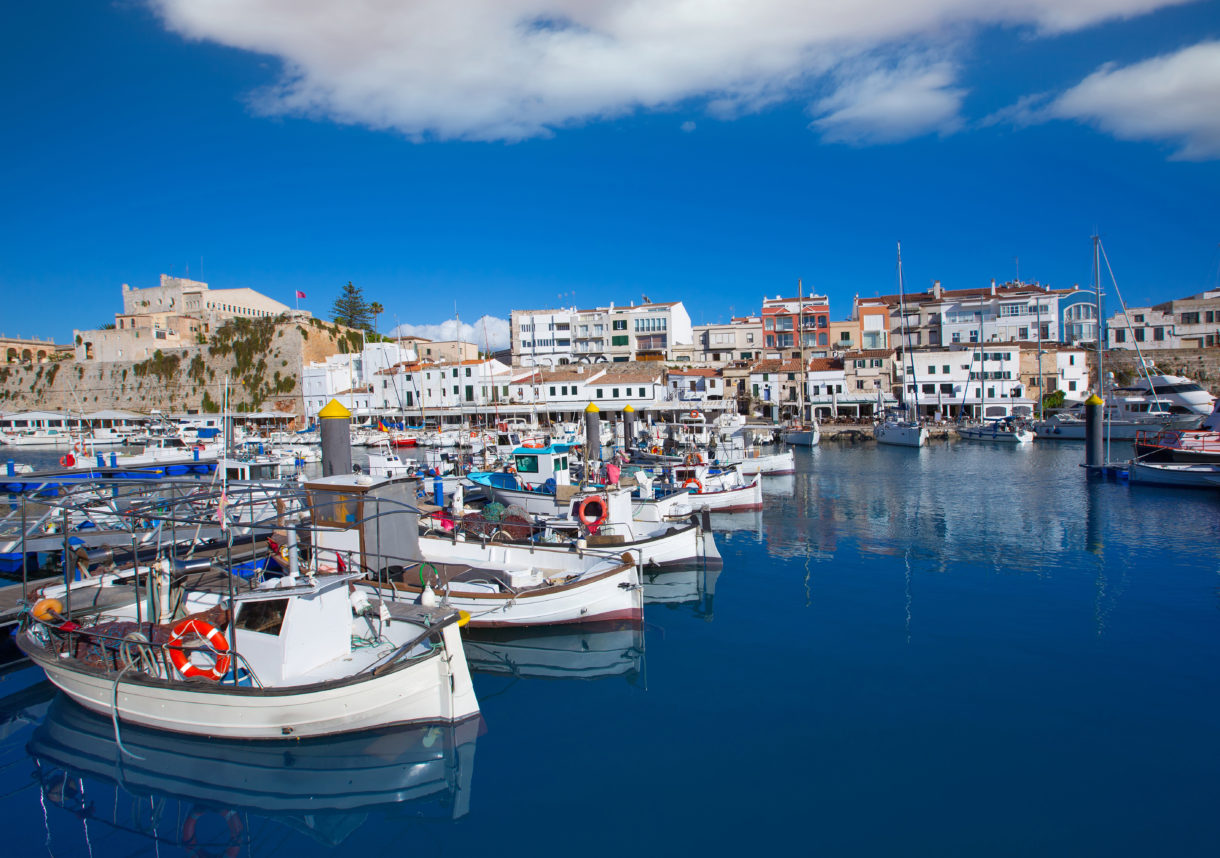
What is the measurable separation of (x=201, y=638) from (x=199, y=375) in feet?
265

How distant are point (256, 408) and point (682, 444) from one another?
5716cm

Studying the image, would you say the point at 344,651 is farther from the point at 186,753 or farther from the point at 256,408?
the point at 256,408

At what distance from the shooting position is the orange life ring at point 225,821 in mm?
7293

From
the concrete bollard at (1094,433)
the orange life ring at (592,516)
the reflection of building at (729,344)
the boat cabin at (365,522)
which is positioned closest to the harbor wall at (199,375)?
the reflection of building at (729,344)

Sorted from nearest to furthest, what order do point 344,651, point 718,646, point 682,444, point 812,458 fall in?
point 344,651
point 718,646
point 682,444
point 812,458

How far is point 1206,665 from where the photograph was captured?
1130 cm

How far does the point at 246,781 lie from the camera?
330 inches

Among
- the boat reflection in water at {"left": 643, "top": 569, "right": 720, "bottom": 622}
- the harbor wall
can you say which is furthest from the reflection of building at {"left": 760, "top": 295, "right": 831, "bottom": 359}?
the boat reflection in water at {"left": 643, "top": 569, "right": 720, "bottom": 622}

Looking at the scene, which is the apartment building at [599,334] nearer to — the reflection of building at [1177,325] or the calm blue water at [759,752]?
the reflection of building at [1177,325]

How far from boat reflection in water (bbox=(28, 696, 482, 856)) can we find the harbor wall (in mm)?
69121

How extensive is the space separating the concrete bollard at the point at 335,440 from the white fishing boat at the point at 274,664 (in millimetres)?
5706

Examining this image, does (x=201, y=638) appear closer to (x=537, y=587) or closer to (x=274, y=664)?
(x=274, y=664)

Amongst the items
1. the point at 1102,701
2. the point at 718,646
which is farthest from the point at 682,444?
the point at 1102,701

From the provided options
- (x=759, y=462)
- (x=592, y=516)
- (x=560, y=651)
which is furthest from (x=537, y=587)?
(x=759, y=462)
